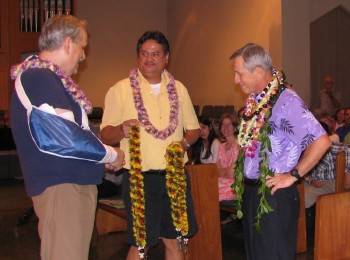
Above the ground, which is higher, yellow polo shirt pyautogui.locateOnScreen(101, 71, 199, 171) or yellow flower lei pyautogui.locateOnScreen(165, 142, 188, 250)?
yellow polo shirt pyautogui.locateOnScreen(101, 71, 199, 171)

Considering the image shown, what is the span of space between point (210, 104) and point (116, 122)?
903cm

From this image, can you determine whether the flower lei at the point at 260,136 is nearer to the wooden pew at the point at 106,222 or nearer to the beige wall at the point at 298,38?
the wooden pew at the point at 106,222

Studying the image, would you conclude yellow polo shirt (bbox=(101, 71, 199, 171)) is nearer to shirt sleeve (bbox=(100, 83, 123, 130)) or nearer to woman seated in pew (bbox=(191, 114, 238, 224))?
shirt sleeve (bbox=(100, 83, 123, 130))

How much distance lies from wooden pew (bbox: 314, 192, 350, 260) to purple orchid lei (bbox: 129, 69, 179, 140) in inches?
41.7

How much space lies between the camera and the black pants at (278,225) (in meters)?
2.52

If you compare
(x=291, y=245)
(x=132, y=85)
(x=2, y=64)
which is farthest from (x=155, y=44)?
(x=2, y=64)

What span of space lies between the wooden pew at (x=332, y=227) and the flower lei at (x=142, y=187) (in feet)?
2.95

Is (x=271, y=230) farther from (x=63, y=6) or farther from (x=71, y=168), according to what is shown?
(x=63, y=6)

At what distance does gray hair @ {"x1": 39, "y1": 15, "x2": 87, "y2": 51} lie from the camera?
224 centimetres

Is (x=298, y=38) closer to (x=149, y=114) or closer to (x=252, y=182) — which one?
(x=149, y=114)

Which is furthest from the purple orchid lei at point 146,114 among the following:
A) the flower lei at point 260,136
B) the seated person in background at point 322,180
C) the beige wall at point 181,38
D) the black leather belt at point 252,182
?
the beige wall at point 181,38

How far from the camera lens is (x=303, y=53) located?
9.57 meters

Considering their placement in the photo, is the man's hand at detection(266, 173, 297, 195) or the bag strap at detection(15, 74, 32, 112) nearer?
the bag strap at detection(15, 74, 32, 112)

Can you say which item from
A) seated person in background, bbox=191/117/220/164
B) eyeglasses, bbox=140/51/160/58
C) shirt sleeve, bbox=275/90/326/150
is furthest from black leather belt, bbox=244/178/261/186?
seated person in background, bbox=191/117/220/164
